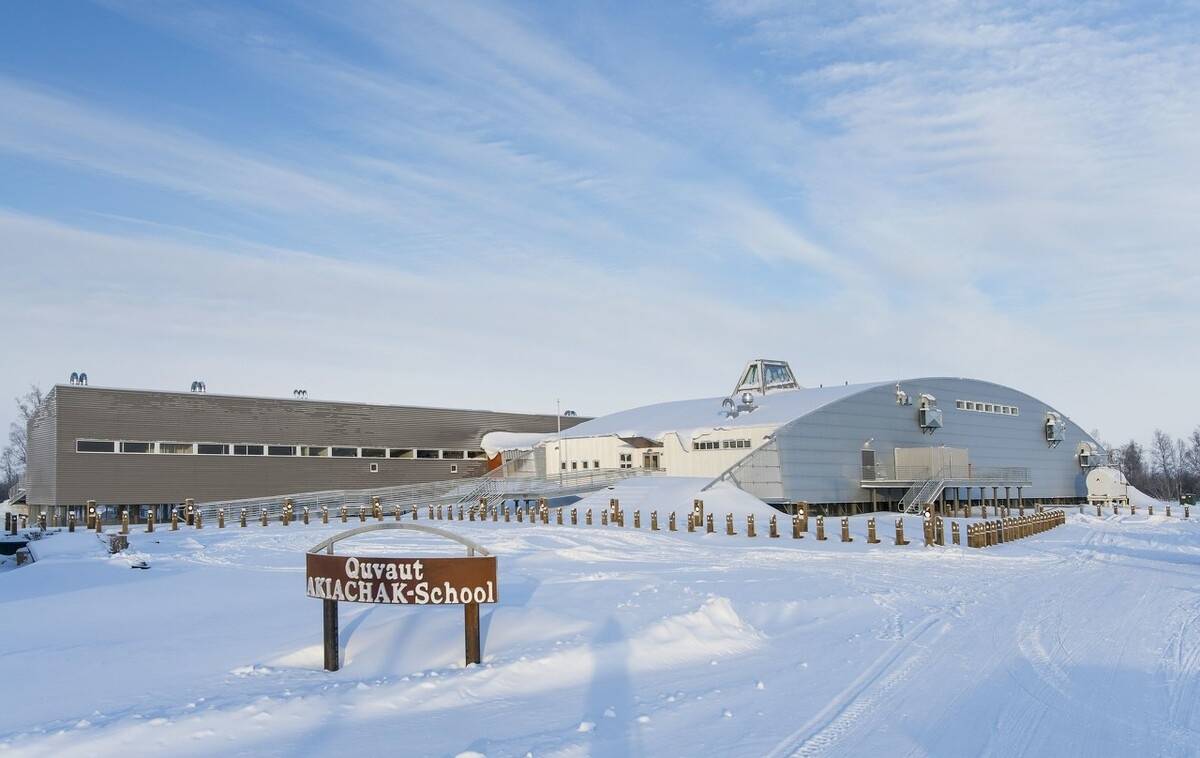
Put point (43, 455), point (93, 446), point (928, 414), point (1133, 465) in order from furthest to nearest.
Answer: point (1133, 465) → point (928, 414) → point (43, 455) → point (93, 446)

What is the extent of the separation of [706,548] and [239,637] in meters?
17.9

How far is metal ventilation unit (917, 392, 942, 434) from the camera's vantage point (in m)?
55.6

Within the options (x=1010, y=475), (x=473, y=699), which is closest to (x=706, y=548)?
(x=473, y=699)

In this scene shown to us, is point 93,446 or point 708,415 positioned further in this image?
point 708,415

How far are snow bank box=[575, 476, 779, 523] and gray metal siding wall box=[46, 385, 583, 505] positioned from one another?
1944 cm

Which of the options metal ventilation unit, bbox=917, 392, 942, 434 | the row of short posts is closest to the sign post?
the row of short posts

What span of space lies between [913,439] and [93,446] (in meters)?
46.4

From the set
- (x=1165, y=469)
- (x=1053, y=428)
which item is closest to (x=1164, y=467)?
(x=1165, y=469)

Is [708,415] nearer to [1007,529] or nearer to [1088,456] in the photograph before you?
[1007,529]

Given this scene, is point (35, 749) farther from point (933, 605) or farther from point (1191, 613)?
point (1191, 613)

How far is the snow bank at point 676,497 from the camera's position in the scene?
136ft

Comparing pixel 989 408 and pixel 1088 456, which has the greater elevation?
pixel 989 408

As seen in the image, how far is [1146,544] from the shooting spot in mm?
32500

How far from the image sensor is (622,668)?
1064 centimetres
